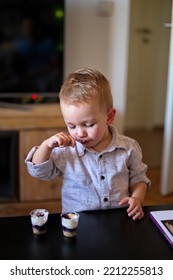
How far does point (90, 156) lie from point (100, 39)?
2092 millimetres

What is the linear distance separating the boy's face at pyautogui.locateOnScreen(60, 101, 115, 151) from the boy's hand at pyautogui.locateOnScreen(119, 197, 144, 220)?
0.20 metres

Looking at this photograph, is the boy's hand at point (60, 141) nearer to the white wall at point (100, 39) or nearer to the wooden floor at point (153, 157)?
the wooden floor at point (153, 157)

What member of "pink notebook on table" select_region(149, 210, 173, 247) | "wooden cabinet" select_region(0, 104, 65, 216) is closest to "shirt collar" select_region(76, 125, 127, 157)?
"pink notebook on table" select_region(149, 210, 173, 247)

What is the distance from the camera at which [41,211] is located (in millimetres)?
1002

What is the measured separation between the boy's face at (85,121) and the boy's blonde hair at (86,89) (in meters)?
0.02

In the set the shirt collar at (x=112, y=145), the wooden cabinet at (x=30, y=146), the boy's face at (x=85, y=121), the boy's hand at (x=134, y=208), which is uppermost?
the boy's face at (x=85, y=121)

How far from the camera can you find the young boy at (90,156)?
1.07 metres

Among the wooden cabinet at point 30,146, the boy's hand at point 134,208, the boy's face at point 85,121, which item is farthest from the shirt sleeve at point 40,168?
the wooden cabinet at point 30,146

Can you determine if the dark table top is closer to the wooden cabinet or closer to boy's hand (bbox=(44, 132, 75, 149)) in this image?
boy's hand (bbox=(44, 132, 75, 149))

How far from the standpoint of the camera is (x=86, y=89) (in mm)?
1071

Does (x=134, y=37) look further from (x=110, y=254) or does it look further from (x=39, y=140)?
(x=110, y=254)

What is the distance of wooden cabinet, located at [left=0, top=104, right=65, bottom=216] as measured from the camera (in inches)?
99.5

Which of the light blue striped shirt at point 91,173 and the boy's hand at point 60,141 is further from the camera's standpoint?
the light blue striped shirt at point 91,173
